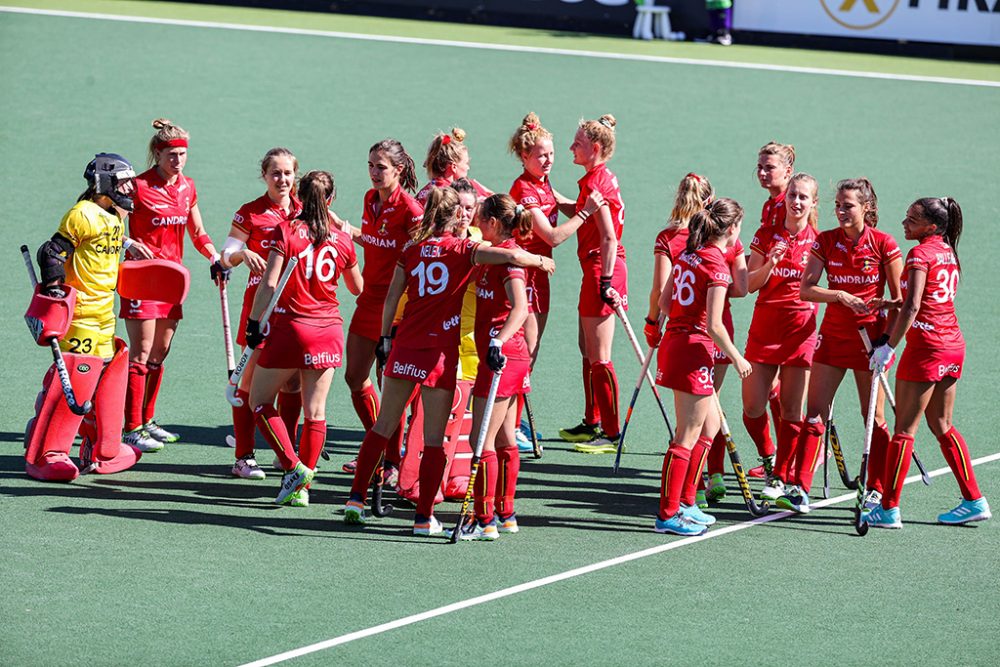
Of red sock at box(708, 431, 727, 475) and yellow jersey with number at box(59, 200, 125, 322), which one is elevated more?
yellow jersey with number at box(59, 200, 125, 322)

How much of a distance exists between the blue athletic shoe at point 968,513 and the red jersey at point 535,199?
132 inches

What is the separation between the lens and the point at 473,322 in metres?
8.99

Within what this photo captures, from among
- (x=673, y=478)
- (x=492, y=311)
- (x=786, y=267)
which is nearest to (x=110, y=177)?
(x=492, y=311)

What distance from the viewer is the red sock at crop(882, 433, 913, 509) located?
9.13m

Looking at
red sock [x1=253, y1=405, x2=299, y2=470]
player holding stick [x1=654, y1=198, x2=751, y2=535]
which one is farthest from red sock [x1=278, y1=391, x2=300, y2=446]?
player holding stick [x1=654, y1=198, x2=751, y2=535]

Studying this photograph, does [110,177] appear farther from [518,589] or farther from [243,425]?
[518,589]

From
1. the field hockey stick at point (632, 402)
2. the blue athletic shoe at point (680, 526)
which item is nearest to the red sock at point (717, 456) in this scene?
the field hockey stick at point (632, 402)

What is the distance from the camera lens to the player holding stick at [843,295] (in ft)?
30.4

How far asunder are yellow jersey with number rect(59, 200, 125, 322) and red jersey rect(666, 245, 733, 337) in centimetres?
375

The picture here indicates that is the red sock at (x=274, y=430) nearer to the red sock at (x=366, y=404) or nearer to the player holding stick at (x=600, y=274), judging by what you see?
the red sock at (x=366, y=404)

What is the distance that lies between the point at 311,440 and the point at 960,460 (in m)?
4.15

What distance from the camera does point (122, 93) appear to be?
2003 cm

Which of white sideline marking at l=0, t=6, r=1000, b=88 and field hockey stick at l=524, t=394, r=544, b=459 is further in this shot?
white sideline marking at l=0, t=6, r=1000, b=88

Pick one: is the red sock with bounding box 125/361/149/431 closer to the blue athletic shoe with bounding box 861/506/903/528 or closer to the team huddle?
the team huddle
